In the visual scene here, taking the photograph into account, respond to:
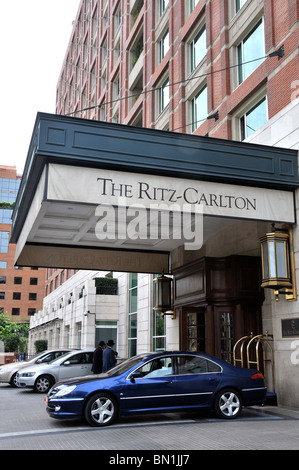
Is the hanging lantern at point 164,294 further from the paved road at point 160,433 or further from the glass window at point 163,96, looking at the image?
the glass window at point 163,96

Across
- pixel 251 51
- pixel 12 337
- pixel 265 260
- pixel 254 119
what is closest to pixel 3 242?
pixel 12 337

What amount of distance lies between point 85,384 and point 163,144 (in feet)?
16.9

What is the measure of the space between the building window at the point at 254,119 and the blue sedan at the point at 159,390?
817 cm

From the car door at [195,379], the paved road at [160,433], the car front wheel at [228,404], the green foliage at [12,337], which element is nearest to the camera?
the paved road at [160,433]

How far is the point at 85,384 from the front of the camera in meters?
9.20

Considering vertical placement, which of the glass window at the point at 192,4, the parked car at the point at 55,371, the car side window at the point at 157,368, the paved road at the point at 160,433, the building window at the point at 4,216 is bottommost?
the paved road at the point at 160,433

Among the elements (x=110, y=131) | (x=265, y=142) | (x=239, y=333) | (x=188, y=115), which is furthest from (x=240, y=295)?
(x=188, y=115)

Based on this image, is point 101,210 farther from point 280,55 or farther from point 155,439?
point 280,55

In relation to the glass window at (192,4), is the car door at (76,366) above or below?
below

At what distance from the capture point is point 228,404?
9.88m

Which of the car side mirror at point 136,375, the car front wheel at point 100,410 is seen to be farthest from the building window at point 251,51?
the car front wheel at point 100,410

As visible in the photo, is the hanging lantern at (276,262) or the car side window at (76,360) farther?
the car side window at (76,360)

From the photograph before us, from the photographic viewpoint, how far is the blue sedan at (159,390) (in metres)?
9.14

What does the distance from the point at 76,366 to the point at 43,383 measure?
4.18 feet
